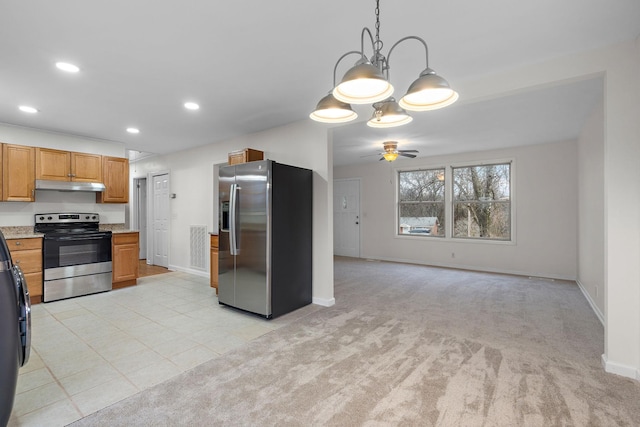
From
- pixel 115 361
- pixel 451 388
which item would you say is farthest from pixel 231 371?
pixel 451 388

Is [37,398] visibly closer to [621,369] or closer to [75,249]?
[75,249]

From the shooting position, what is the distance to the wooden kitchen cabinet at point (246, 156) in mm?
4230

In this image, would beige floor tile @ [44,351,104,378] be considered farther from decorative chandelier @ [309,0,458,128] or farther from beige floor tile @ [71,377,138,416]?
decorative chandelier @ [309,0,458,128]

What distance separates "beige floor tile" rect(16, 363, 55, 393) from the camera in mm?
2099

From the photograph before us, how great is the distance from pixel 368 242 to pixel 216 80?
5735mm

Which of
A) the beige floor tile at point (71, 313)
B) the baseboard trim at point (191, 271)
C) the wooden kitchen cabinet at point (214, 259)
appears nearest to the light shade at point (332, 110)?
the wooden kitchen cabinet at point (214, 259)

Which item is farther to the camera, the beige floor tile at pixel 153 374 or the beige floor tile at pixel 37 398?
the beige floor tile at pixel 153 374

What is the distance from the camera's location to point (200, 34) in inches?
85.0

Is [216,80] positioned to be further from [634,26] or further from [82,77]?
[634,26]

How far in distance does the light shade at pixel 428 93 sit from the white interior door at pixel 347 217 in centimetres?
629

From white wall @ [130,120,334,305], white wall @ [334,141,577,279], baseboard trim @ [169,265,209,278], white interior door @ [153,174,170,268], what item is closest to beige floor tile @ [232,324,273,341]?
white wall @ [130,120,334,305]

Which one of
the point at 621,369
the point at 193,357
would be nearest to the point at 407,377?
the point at 621,369

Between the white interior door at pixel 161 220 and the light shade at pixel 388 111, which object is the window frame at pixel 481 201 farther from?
the white interior door at pixel 161 220

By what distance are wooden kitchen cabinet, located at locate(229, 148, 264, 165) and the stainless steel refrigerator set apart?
1.70 ft
